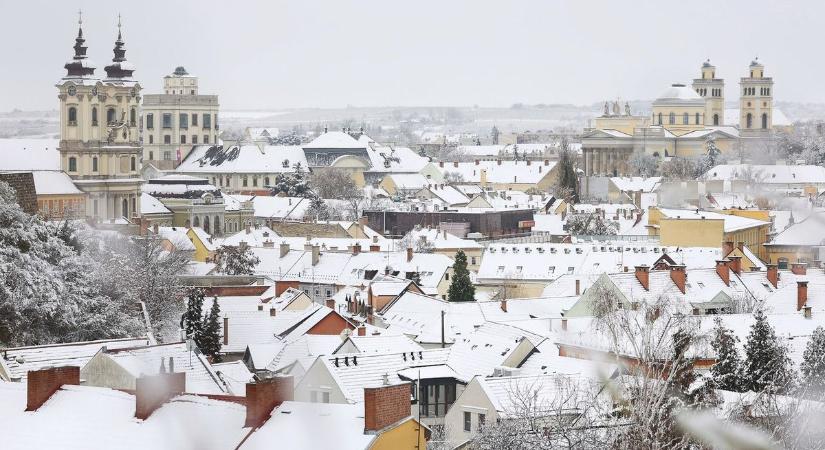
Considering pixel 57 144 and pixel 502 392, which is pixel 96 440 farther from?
pixel 57 144

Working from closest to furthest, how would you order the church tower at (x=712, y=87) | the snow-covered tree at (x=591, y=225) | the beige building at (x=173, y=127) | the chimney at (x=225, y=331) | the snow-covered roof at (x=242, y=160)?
1. the church tower at (x=712, y=87)
2. the chimney at (x=225, y=331)
3. the snow-covered tree at (x=591, y=225)
4. the snow-covered roof at (x=242, y=160)
5. the beige building at (x=173, y=127)

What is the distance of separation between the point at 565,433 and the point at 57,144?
33.1 meters

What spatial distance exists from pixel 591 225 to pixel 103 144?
14178mm

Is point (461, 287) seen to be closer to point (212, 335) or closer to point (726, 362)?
point (212, 335)

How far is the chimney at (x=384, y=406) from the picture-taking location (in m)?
9.23

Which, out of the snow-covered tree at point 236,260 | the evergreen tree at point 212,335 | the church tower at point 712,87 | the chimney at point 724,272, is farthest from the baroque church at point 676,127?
the snow-covered tree at point 236,260

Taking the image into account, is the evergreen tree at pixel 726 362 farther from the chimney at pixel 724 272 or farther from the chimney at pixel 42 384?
the chimney at pixel 724 272

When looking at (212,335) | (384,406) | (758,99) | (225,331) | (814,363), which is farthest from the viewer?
(225,331)

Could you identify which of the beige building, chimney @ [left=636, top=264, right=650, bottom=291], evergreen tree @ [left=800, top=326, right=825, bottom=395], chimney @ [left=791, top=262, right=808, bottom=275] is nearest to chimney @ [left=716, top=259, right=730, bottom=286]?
chimney @ [left=791, top=262, right=808, bottom=275]

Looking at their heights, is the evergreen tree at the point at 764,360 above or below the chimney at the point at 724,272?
above

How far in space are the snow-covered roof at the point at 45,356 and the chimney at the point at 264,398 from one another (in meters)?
4.30

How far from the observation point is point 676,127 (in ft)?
180

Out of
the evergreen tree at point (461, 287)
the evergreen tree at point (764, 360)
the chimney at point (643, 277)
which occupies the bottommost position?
the evergreen tree at point (461, 287)

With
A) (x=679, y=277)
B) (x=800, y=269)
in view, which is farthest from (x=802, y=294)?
(x=800, y=269)
